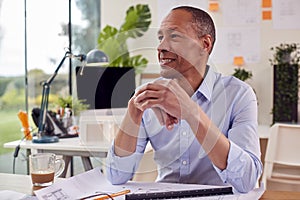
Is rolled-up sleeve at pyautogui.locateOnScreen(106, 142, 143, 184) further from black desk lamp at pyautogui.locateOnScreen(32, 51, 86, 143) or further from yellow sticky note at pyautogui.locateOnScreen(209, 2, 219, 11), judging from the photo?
yellow sticky note at pyautogui.locateOnScreen(209, 2, 219, 11)

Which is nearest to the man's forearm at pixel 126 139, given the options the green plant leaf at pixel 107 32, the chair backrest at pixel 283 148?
the chair backrest at pixel 283 148

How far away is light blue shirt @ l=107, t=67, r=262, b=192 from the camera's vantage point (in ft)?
4.00

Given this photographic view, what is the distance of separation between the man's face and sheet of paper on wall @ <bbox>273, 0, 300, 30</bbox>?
197 centimetres

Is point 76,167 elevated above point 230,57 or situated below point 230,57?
below

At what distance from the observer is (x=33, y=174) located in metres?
1.21

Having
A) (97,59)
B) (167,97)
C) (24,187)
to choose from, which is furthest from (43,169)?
(97,59)

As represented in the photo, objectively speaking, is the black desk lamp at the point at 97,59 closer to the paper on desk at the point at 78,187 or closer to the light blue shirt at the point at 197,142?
the light blue shirt at the point at 197,142

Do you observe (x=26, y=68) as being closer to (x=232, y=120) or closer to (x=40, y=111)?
(x=40, y=111)

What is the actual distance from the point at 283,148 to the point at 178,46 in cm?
135

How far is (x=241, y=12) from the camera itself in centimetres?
310

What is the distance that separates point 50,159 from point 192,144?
0.43m

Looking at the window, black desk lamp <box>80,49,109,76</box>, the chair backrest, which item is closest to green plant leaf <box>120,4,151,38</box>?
the window

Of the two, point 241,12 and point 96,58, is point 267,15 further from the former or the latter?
point 96,58

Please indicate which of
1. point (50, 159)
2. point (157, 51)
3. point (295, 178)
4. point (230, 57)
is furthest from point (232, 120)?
point (230, 57)
